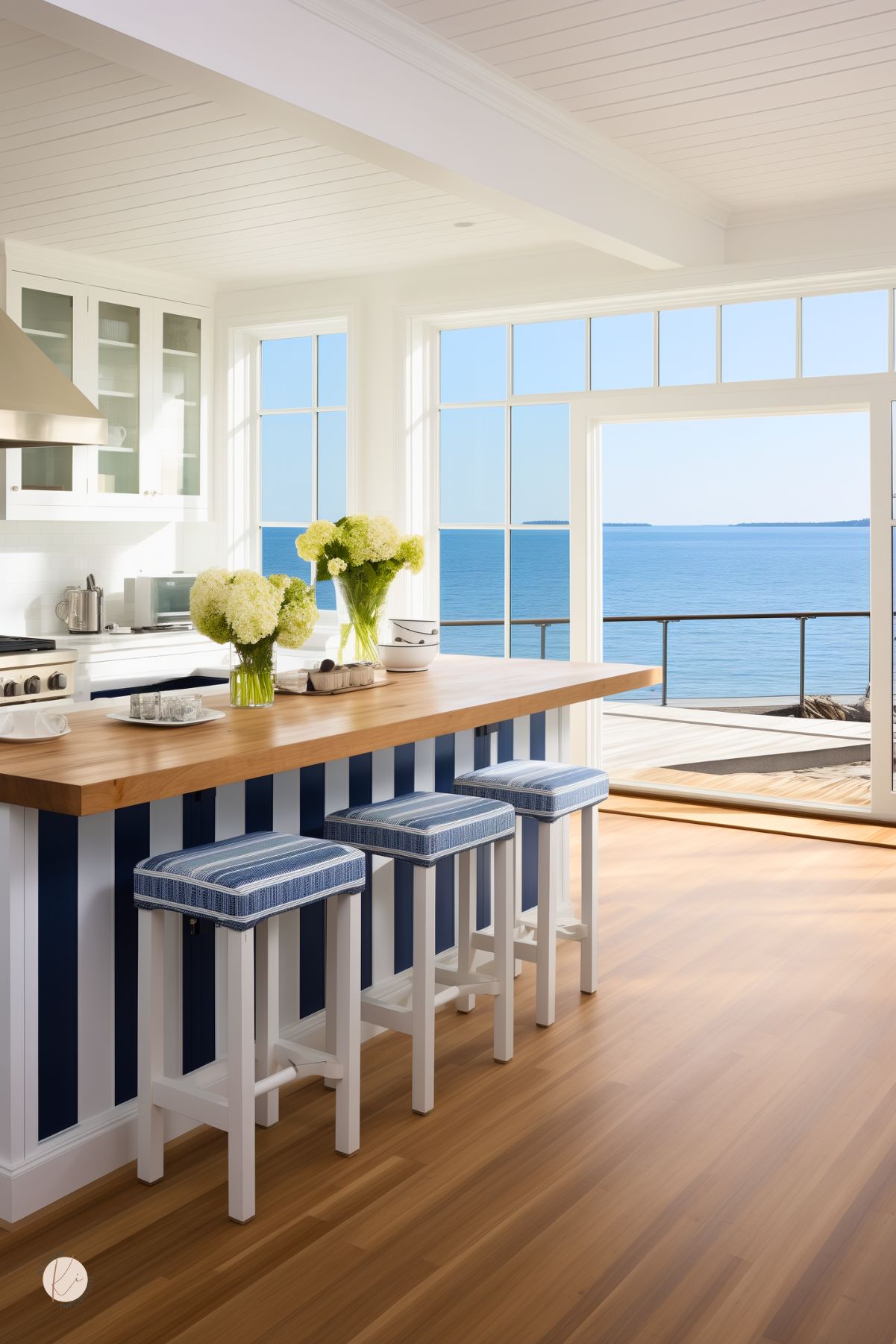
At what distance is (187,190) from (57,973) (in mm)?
3508

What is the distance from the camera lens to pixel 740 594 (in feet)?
60.3

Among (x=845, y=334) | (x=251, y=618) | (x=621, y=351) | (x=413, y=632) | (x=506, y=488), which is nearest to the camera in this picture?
(x=251, y=618)

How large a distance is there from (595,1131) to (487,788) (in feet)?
3.31

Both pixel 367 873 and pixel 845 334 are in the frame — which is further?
pixel 845 334

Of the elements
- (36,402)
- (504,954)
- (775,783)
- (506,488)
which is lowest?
(775,783)

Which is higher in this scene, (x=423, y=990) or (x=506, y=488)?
(x=506, y=488)

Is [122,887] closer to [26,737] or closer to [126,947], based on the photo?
[126,947]

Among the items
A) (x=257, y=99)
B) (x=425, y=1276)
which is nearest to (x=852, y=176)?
(x=257, y=99)

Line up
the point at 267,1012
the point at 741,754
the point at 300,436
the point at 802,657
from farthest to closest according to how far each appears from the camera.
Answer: the point at 741,754, the point at 802,657, the point at 300,436, the point at 267,1012

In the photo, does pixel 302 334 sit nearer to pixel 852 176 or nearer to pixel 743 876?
pixel 852 176

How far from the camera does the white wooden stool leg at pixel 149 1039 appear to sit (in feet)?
8.25

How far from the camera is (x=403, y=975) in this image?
355cm

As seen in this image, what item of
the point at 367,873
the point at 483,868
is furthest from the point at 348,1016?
the point at 483,868

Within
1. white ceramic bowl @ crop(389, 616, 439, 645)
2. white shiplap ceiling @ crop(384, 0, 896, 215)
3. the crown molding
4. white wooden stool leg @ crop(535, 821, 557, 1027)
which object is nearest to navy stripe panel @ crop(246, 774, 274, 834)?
white wooden stool leg @ crop(535, 821, 557, 1027)
